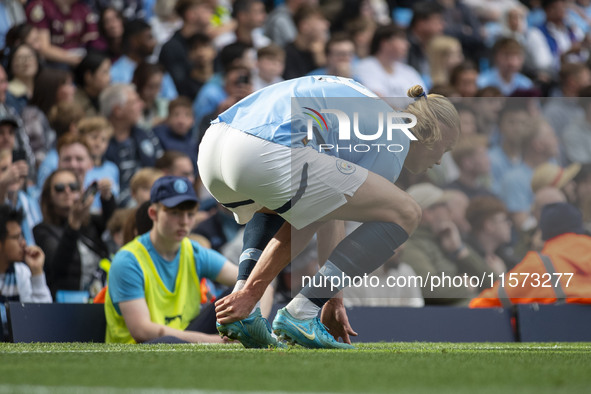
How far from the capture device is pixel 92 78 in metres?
8.77

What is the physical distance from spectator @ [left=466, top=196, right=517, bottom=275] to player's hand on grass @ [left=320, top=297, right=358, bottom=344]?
1.92 m

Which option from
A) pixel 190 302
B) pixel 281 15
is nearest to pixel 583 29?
pixel 281 15

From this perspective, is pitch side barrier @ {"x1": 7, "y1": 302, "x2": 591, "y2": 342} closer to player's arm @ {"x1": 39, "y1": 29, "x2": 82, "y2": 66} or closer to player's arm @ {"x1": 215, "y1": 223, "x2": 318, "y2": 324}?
player's arm @ {"x1": 215, "y1": 223, "x2": 318, "y2": 324}

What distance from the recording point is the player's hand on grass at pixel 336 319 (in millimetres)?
Result: 4459

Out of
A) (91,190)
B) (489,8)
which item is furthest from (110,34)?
(489,8)

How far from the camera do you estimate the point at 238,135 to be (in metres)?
4.04

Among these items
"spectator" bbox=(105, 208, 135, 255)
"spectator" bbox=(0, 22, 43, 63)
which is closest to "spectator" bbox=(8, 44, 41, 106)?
"spectator" bbox=(0, 22, 43, 63)

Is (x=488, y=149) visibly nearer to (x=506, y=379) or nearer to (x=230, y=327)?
(x=230, y=327)

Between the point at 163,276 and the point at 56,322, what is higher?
the point at 163,276

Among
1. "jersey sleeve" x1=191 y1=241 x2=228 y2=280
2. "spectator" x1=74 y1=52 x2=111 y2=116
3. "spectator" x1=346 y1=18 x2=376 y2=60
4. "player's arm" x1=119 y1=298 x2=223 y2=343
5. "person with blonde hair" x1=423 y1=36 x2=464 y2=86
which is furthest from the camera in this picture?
"person with blonde hair" x1=423 y1=36 x2=464 y2=86

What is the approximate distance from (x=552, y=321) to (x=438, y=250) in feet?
2.74

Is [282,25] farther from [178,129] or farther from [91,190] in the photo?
[91,190]

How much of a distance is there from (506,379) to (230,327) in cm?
160

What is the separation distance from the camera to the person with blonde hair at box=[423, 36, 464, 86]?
36.6 feet
